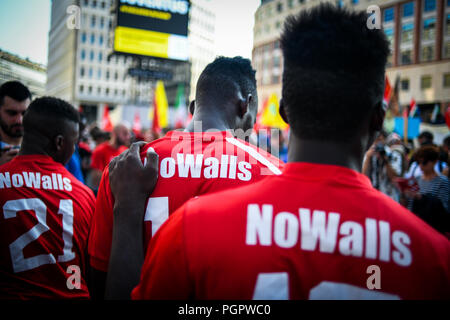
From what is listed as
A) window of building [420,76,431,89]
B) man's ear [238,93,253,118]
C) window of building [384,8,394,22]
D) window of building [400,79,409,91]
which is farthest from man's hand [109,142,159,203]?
window of building [384,8,394,22]

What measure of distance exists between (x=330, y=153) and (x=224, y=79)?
1138 millimetres

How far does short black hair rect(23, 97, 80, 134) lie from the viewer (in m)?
2.36

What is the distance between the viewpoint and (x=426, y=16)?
30875mm

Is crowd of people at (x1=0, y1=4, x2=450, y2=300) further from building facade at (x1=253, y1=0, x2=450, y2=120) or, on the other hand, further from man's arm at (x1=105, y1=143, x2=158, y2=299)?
building facade at (x1=253, y1=0, x2=450, y2=120)

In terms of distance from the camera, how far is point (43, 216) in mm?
2115

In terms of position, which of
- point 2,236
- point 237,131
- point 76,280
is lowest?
point 76,280

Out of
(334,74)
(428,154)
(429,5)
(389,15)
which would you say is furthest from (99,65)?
(334,74)

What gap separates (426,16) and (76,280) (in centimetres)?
3748

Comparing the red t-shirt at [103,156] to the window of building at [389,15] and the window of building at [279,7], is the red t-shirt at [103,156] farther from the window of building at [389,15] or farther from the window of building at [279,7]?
the window of building at [279,7]

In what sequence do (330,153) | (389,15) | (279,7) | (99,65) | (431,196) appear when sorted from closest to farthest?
(330,153) < (431,196) < (389,15) < (279,7) < (99,65)

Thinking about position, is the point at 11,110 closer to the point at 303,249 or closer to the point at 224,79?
the point at 224,79

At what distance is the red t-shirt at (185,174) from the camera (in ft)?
→ 5.28
